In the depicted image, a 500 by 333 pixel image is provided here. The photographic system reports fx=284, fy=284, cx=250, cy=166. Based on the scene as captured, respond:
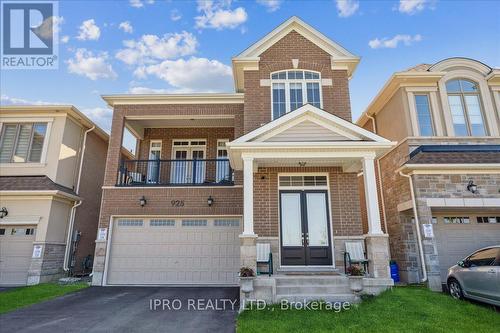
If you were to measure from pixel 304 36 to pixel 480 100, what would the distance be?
7.21m

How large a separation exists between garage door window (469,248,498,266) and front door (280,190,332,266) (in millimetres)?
3543

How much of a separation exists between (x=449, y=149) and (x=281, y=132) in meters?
6.20

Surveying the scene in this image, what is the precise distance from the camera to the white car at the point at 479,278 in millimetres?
6133

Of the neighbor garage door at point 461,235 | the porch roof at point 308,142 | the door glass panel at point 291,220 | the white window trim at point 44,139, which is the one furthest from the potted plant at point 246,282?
the white window trim at point 44,139

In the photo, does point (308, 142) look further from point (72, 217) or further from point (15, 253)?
point (15, 253)

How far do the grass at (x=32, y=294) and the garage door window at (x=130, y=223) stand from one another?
89.1 inches

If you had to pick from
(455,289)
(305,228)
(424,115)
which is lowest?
(455,289)

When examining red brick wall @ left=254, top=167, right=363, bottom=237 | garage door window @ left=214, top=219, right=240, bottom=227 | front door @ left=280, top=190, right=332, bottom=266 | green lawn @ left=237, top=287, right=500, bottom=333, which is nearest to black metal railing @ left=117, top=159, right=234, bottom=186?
garage door window @ left=214, top=219, right=240, bottom=227

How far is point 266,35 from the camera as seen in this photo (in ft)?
35.5

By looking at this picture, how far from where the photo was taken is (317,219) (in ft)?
29.9

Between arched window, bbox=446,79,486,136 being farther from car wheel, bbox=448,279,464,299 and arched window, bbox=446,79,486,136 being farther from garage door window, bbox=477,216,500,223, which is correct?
car wheel, bbox=448,279,464,299

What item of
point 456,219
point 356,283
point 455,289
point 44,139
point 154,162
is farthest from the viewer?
point 154,162

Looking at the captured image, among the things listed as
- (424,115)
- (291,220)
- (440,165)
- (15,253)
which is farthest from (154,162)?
(424,115)

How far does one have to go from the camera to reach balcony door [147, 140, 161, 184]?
11.5 metres
